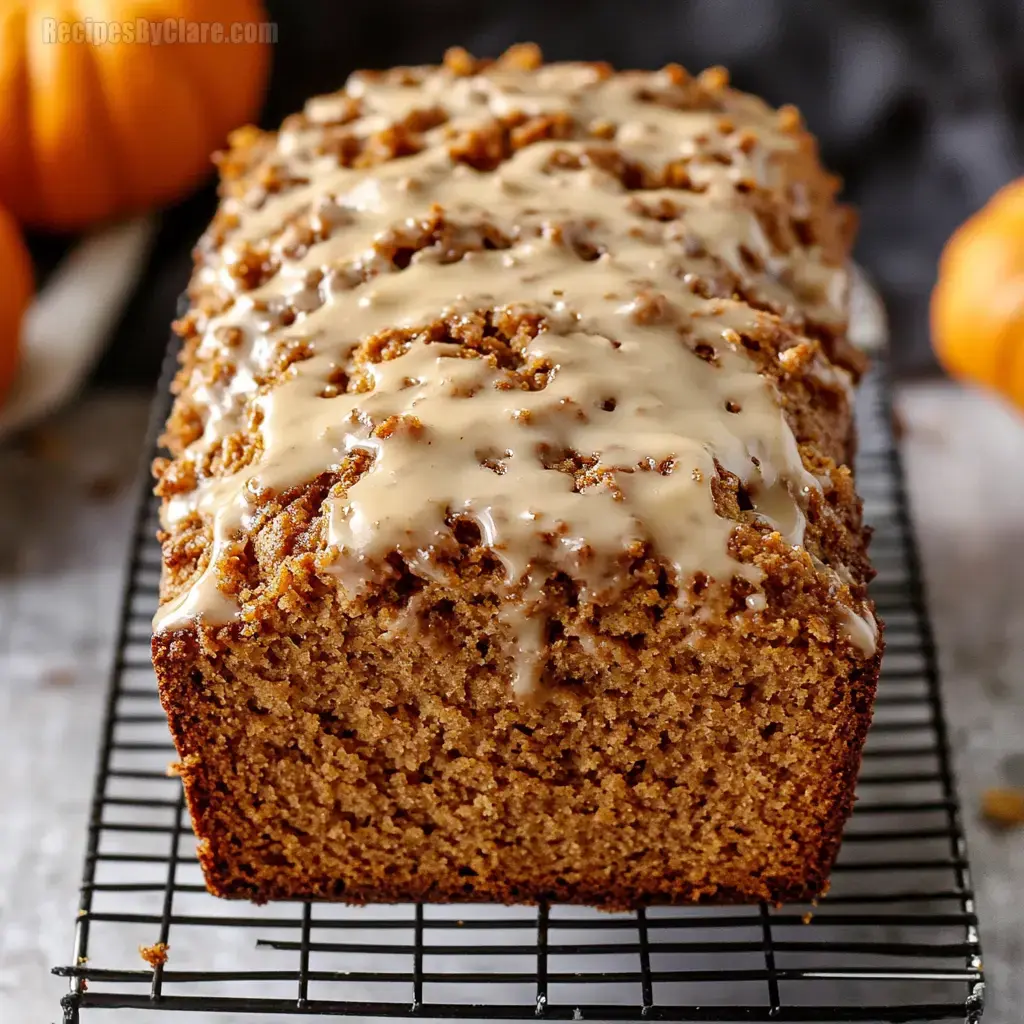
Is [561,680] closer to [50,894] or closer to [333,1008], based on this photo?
[333,1008]

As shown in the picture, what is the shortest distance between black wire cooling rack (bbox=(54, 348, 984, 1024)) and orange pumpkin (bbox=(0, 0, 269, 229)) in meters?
1.14

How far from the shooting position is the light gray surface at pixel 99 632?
232 centimetres

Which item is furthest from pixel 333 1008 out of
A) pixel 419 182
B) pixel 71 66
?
pixel 71 66

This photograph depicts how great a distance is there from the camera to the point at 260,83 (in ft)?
11.8

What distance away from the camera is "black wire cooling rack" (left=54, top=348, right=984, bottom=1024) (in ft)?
6.23

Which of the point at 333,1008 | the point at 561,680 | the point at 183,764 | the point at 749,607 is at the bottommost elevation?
the point at 333,1008

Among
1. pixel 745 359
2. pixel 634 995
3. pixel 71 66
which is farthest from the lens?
pixel 71 66

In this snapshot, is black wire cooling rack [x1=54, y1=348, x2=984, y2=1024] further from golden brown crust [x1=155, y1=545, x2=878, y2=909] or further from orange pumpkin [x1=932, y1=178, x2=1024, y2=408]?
orange pumpkin [x1=932, y1=178, x2=1024, y2=408]

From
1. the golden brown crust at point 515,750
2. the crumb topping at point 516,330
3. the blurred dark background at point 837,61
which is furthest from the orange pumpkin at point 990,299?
the golden brown crust at point 515,750

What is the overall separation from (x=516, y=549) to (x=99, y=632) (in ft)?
4.60

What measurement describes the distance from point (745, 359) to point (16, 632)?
164cm

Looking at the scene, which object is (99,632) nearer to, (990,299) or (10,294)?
(10,294)

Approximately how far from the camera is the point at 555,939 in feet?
7.31

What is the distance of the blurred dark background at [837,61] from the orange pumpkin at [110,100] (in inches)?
12.0
